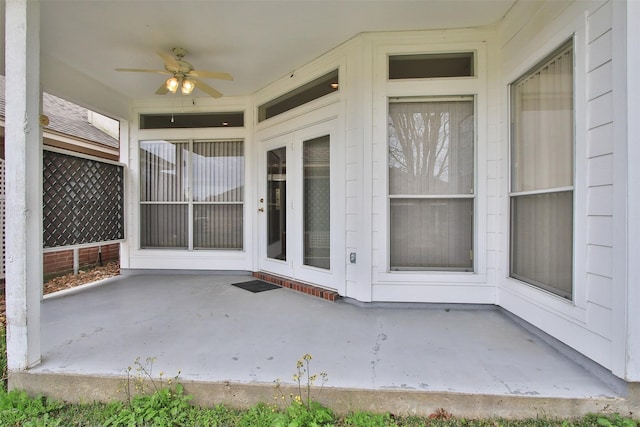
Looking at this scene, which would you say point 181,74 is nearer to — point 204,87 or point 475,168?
point 204,87

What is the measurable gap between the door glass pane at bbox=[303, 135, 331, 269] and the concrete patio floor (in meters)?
0.71

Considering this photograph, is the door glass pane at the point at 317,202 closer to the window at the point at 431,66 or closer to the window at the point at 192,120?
the window at the point at 431,66

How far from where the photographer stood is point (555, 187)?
7.54ft

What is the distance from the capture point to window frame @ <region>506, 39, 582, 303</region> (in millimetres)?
2068

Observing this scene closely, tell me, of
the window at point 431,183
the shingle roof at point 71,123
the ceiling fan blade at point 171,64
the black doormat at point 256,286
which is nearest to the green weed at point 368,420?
the window at point 431,183

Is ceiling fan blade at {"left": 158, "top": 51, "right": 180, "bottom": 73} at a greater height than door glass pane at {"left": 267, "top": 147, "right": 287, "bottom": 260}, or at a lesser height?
greater

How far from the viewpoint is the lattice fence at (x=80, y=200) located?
3594 millimetres

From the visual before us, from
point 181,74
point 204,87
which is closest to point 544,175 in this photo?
point 204,87

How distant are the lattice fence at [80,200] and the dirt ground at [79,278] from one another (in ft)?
2.25

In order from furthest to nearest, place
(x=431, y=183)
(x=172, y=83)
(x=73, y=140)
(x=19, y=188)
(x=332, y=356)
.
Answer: (x=73, y=140), (x=172, y=83), (x=431, y=183), (x=332, y=356), (x=19, y=188)

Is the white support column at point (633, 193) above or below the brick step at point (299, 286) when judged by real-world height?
above

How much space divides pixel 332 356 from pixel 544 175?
2232 millimetres

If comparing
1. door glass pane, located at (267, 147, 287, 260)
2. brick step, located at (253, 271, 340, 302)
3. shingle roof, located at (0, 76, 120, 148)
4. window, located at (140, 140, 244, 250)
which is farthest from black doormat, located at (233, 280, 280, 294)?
shingle roof, located at (0, 76, 120, 148)

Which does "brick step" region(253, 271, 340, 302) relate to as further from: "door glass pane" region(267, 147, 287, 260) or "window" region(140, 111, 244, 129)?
"window" region(140, 111, 244, 129)
